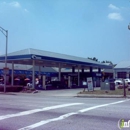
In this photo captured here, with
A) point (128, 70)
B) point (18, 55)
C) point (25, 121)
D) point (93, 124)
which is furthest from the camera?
point (128, 70)

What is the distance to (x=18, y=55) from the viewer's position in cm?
3853

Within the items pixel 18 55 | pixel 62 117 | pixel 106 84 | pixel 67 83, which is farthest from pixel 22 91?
pixel 62 117

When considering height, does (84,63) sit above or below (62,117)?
above

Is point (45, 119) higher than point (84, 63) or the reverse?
the reverse

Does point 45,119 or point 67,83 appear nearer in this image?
point 45,119

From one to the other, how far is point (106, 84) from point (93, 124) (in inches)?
982

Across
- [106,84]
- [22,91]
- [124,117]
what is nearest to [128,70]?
[106,84]

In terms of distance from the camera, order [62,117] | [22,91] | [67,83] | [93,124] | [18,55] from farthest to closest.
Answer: [67,83] → [18,55] → [22,91] → [62,117] → [93,124]

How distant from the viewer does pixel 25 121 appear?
10359 millimetres

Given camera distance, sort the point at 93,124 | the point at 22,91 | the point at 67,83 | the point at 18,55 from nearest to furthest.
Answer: the point at 93,124
the point at 22,91
the point at 18,55
the point at 67,83

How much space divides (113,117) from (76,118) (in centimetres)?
160

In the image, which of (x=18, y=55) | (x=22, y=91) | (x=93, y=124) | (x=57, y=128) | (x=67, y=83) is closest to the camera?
(x=57, y=128)

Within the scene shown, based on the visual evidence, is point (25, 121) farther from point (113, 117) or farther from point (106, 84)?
point (106, 84)

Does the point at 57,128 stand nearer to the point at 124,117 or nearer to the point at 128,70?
the point at 124,117
